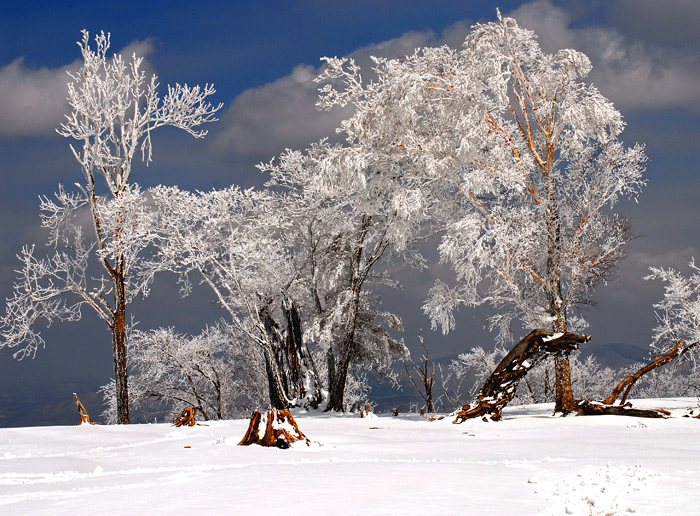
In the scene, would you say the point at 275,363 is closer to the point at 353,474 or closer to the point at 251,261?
the point at 251,261

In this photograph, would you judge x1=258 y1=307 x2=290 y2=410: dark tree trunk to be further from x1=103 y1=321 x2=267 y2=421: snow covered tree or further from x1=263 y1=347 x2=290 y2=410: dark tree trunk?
x1=103 y1=321 x2=267 y2=421: snow covered tree

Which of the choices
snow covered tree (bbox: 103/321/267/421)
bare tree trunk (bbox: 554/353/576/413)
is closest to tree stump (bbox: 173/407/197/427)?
bare tree trunk (bbox: 554/353/576/413)

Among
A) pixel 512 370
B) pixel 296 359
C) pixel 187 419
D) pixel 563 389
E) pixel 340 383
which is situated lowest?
pixel 187 419

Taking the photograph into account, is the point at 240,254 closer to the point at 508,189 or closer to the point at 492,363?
the point at 508,189

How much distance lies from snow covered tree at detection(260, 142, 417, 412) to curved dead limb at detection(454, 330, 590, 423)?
350 cm

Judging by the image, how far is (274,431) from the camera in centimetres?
652

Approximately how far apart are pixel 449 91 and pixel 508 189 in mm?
2330

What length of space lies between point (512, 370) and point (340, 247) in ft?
18.8

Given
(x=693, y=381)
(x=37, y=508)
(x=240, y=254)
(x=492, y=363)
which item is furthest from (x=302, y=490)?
(x=693, y=381)

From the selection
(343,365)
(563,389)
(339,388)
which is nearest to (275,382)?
(339,388)

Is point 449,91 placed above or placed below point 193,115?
below

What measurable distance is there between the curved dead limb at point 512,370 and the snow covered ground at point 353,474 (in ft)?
7.03

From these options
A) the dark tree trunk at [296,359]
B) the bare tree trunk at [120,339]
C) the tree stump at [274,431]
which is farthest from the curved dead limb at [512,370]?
the bare tree trunk at [120,339]

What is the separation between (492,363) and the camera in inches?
992
